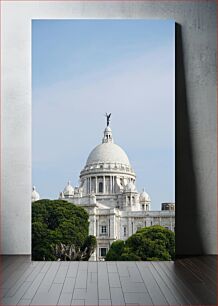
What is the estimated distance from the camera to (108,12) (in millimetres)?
4887

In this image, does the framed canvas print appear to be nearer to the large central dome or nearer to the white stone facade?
the large central dome

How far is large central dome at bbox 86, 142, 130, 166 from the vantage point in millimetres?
6676

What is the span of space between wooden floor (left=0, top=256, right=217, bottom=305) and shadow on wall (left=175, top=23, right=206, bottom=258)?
0.83 ft

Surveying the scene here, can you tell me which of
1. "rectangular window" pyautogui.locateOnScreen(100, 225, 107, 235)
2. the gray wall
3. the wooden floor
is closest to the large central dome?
the gray wall

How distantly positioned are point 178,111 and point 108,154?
121 inches

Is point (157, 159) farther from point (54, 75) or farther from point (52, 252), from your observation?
point (52, 252)

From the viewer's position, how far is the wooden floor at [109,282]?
3.01m

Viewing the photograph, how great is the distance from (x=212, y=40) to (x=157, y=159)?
190 cm

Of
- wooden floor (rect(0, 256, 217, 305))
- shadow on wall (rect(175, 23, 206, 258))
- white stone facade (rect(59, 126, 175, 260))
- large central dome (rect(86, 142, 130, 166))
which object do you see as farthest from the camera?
white stone facade (rect(59, 126, 175, 260))

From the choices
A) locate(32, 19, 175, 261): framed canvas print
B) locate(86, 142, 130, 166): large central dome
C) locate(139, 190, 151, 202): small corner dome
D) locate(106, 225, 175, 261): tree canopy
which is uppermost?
locate(32, 19, 175, 261): framed canvas print

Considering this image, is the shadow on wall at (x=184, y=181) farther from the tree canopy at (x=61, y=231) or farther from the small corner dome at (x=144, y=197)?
the tree canopy at (x=61, y=231)

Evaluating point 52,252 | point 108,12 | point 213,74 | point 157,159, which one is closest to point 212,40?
point 213,74

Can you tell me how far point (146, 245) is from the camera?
945 cm

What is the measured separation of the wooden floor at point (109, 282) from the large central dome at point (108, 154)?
7.76 feet
